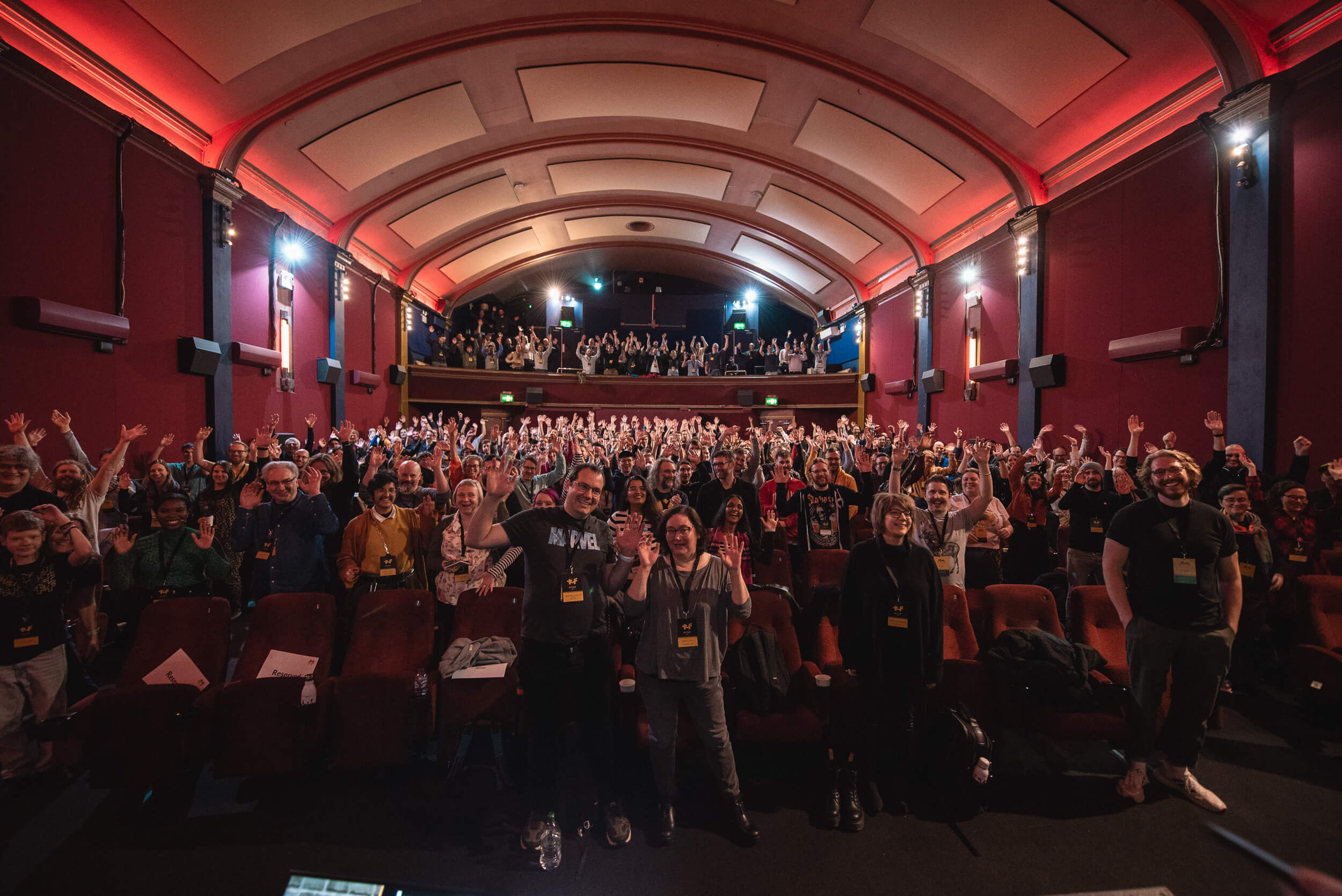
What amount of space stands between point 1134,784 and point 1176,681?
20.0 inches

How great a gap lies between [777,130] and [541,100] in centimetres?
387

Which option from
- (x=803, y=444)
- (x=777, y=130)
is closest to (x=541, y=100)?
(x=777, y=130)

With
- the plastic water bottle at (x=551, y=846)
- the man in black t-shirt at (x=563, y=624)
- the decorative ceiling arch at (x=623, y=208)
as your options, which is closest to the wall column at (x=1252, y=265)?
the man in black t-shirt at (x=563, y=624)

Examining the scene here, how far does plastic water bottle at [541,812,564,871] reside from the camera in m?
2.23

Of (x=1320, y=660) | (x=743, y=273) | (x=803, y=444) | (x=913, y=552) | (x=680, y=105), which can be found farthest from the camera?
(x=743, y=273)

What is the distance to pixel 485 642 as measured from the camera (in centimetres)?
294

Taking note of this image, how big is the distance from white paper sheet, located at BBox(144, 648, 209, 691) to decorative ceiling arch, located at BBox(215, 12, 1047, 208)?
258 inches

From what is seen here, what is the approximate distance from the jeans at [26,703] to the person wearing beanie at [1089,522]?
594 centimetres

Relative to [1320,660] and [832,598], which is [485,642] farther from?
[1320,660]

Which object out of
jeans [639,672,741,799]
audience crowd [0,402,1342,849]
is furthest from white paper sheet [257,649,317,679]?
jeans [639,672,741,799]

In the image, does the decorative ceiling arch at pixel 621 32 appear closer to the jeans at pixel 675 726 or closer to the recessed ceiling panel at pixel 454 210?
the recessed ceiling panel at pixel 454 210

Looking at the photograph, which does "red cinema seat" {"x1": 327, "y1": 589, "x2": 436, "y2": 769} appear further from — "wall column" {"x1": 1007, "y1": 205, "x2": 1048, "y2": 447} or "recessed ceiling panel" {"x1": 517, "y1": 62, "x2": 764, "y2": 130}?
"recessed ceiling panel" {"x1": 517, "y1": 62, "x2": 764, "y2": 130}

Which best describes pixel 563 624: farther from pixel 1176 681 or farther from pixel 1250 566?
pixel 1250 566

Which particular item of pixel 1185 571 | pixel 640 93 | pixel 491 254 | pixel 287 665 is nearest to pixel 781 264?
pixel 640 93
